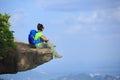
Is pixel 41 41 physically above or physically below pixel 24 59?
above

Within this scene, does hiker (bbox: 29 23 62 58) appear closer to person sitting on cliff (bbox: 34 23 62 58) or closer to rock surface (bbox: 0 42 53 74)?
person sitting on cliff (bbox: 34 23 62 58)

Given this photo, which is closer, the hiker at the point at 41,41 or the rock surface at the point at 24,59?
the hiker at the point at 41,41

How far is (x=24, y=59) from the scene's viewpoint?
82.3 feet

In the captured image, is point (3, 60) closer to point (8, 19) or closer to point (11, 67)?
point (11, 67)

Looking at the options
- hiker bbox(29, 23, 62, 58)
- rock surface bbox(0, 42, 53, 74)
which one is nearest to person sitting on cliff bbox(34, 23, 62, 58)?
hiker bbox(29, 23, 62, 58)

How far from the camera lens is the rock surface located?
24.9 metres

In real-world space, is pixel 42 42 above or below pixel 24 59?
above

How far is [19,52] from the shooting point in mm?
24922

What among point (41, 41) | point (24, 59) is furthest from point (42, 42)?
point (24, 59)

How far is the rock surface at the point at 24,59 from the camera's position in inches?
981

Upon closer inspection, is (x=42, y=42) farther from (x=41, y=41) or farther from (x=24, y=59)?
(x=24, y=59)

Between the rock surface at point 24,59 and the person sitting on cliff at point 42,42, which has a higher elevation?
the person sitting on cliff at point 42,42

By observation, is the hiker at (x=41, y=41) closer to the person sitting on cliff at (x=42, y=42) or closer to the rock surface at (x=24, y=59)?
the person sitting on cliff at (x=42, y=42)

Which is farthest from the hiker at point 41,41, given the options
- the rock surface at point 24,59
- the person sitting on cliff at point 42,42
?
the rock surface at point 24,59
